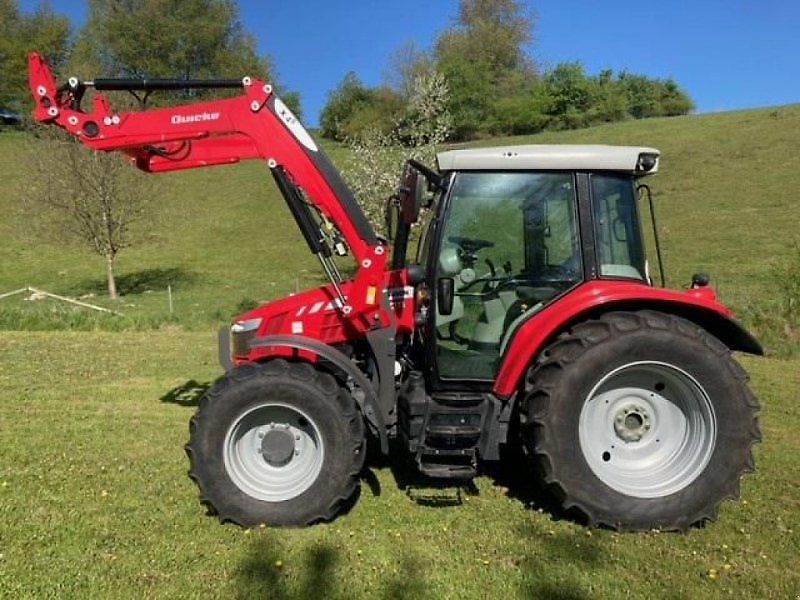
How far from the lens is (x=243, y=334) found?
199 inches

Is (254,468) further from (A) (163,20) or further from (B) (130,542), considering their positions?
(A) (163,20)

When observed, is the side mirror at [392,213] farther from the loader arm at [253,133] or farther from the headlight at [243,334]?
the headlight at [243,334]

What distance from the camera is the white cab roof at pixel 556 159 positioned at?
4355 millimetres

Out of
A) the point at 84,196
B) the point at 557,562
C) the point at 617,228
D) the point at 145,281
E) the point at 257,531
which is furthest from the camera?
the point at 145,281

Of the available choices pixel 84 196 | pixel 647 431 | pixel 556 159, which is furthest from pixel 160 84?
pixel 84 196

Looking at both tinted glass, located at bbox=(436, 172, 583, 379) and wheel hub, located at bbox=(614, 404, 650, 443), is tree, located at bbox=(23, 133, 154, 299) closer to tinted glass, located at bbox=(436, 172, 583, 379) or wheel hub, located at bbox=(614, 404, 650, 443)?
tinted glass, located at bbox=(436, 172, 583, 379)

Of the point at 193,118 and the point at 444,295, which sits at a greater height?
the point at 193,118

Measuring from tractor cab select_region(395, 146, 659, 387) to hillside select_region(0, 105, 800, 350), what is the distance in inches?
304

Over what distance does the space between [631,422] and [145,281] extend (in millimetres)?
21487

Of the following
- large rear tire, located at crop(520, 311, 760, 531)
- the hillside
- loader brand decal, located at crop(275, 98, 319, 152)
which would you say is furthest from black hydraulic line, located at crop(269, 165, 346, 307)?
the hillside

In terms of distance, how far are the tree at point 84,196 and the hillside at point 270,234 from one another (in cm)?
97

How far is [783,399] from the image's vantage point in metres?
7.53

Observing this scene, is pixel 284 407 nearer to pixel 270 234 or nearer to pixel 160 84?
pixel 160 84

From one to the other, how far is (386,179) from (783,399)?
13593 millimetres
